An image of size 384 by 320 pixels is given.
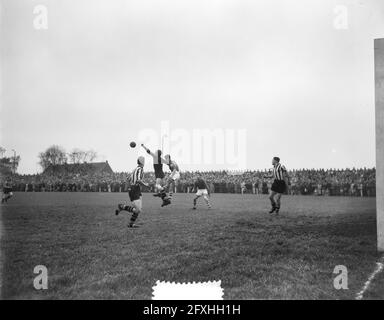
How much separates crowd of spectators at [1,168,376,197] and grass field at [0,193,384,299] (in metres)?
10.4

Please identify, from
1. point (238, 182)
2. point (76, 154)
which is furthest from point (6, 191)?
point (238, 182)

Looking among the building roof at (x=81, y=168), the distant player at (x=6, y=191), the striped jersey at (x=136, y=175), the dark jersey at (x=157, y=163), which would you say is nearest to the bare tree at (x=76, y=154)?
the dark jersey at (x=157, y=163)

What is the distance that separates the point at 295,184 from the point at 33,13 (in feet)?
74.5

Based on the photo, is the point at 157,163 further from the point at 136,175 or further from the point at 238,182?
the point at 238,182

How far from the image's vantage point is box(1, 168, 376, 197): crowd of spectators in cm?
2353

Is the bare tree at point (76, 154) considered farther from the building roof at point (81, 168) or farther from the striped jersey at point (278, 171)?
the building roof at point (81, 168)

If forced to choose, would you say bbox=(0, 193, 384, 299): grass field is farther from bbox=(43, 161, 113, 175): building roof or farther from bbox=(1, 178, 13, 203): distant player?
bbox=(43, 161, 113, 175): building roof

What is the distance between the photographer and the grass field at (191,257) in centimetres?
A: 474

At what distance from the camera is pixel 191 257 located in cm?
593

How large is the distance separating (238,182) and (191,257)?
75.2ft

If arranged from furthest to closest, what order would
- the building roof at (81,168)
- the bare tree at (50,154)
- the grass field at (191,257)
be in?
the building roof at (81,168) → the bare tree at (50,154) → the grass field at (191,257)

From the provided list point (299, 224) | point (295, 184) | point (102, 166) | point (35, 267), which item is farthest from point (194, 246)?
point (102, 166)

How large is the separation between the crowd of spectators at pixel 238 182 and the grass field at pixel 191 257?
411 inches
